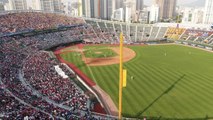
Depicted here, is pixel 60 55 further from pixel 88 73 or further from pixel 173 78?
pixel 173 78

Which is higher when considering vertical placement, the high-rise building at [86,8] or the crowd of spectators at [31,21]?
the high-rise building at [86,8]

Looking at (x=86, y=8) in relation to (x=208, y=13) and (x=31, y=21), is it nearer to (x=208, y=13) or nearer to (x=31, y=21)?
(x=208, y=13)

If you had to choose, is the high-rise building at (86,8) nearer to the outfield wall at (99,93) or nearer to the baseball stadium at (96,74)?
the baseball stadium at (96,74)

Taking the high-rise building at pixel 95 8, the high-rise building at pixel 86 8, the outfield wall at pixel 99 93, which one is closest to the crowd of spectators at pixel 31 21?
the outfield wall at pixel 99 93

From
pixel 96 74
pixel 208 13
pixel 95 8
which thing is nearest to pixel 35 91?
pixel 96 74

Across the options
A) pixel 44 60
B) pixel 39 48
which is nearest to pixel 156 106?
pixel 44 60

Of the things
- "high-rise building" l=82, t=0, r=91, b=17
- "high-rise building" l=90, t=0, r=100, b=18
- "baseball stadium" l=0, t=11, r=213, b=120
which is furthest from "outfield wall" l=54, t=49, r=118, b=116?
"high-rise building" l=90, t=0, r=100, b=18

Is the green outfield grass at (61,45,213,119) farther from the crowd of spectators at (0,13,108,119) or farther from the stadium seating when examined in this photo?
the stadium seating
